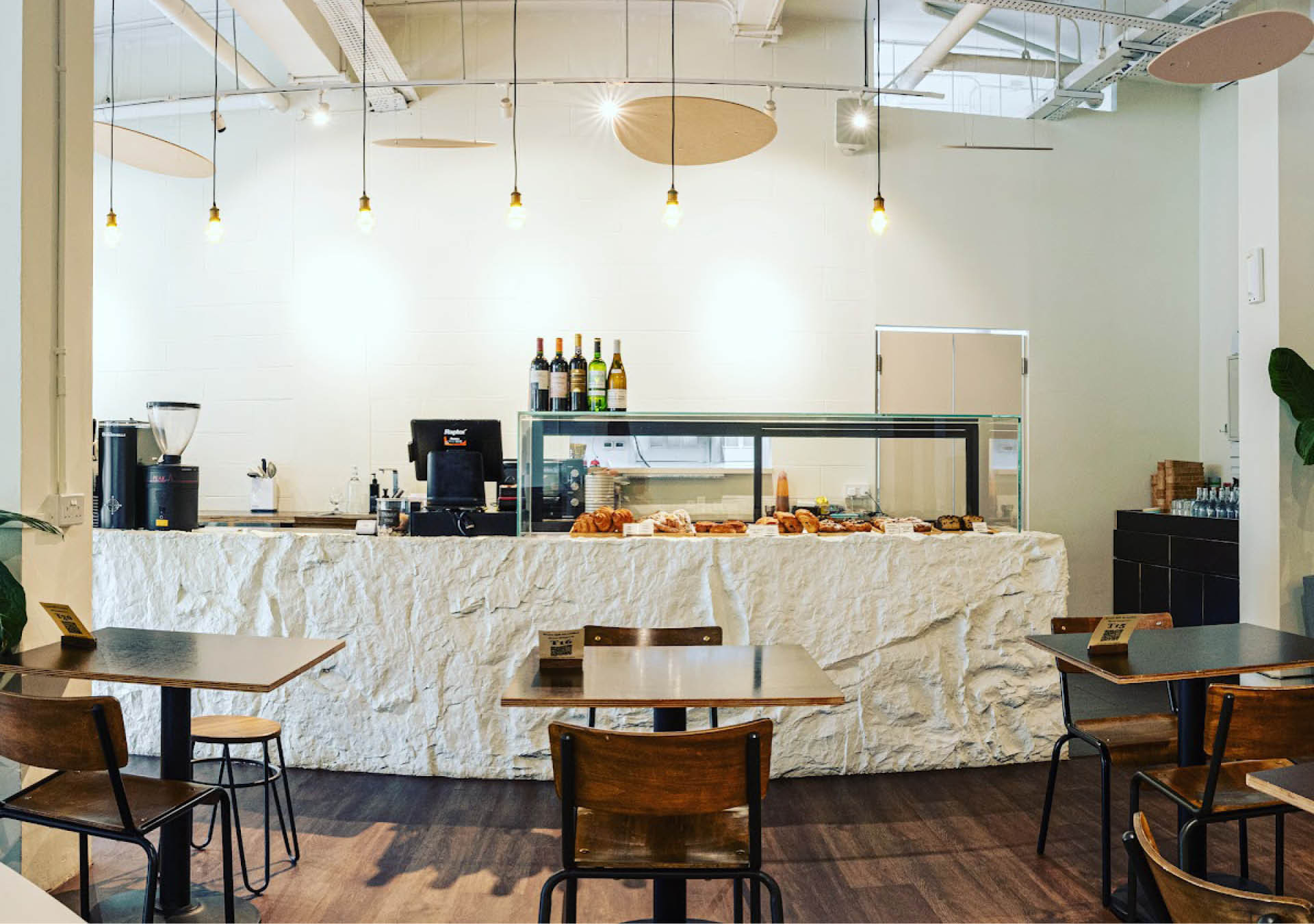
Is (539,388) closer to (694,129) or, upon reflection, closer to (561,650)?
(694,129)

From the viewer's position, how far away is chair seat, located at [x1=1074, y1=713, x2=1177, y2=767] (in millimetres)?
2695

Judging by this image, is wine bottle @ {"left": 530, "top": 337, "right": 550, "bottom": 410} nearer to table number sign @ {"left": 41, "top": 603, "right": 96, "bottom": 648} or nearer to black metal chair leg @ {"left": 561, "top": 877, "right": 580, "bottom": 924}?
table number sign @ {"left": 41, "top": 603, "right": 96, "bottom": 648}

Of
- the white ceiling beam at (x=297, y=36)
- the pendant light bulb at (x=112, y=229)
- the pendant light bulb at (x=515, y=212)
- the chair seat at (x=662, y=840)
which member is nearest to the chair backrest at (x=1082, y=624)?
the chair seat at (x=662, y=840)

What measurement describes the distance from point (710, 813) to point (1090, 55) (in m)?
6.19

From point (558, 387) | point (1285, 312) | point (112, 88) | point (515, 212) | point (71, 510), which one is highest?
point (112, 88)

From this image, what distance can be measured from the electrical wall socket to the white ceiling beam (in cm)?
326

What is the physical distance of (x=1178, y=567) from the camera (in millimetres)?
5590

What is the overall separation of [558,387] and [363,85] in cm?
254

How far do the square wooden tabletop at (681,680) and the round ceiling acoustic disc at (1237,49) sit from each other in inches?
97.0


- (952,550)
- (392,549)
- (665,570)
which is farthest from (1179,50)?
(392,549)

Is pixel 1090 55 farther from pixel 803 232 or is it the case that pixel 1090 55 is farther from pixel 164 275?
pixel 164 275

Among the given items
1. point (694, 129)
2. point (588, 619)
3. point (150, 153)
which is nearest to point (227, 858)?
point (588, 619)

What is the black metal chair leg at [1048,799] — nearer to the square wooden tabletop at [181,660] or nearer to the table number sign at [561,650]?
the table number sign at [561,650]

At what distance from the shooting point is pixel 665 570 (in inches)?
139
